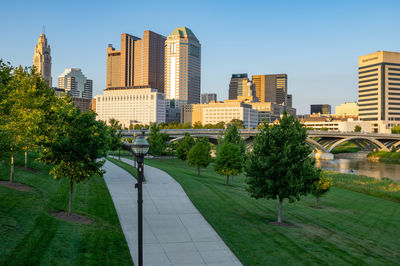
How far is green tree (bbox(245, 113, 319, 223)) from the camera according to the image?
802 inches

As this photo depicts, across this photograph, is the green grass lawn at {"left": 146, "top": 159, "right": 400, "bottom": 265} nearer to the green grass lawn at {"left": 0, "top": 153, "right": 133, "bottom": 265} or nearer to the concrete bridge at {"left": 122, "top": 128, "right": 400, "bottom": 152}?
the green grass lawn at {"left": 0, "top": 153, "right": 133, "bottom": 265}

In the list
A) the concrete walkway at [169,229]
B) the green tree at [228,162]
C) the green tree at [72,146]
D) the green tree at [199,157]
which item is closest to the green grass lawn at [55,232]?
the concrete walkway at [169,229]

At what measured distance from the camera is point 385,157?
11288cm

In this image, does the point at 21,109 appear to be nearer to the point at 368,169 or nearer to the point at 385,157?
the point at 368,169

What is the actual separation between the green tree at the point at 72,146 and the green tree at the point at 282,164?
9346mm

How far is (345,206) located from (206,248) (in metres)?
20.3

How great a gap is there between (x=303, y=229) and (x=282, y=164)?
390 cm

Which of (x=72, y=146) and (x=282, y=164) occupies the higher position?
(x=72, y=146)

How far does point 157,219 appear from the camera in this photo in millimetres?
19500

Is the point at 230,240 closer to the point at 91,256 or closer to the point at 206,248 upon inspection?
the point at 206,248

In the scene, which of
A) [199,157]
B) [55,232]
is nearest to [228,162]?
[199,157]

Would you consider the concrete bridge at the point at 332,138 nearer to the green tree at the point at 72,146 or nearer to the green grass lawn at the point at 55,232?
the green grass lawn at the point at 55,232

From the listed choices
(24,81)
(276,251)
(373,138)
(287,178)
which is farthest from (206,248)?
(373,138)

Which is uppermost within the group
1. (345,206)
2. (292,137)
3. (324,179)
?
(292,137)
